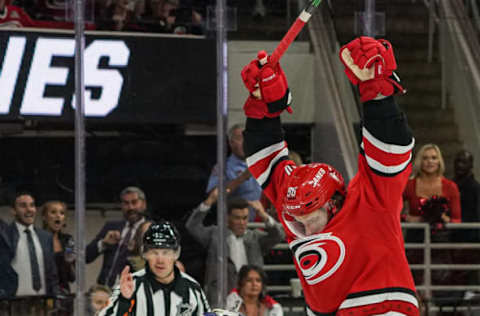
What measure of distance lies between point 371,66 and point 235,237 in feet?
9.37

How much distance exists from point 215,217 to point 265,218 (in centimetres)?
26

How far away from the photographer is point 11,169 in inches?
205

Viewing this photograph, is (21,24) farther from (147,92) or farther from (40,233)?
(40,233)

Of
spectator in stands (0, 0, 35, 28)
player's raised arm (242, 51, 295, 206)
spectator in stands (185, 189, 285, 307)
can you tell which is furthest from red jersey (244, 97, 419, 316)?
spectator in stands (0, 0, 35, 28)

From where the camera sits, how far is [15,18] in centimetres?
522

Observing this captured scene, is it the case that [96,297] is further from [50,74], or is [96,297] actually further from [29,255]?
[50,74]

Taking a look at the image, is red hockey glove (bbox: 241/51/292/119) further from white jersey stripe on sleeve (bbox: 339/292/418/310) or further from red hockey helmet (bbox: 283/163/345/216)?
white jersey stripe on sleeve (bbox: 339/292/418/310)

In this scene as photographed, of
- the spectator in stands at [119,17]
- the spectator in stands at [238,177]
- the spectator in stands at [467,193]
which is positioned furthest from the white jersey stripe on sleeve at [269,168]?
the spectator in stands at [467,193]

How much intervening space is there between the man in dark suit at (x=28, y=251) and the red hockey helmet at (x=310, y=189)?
→ 263 cm

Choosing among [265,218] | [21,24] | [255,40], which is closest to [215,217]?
[265,218]

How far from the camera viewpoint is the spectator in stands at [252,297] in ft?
16.8

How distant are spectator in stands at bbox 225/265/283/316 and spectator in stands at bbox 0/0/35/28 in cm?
170

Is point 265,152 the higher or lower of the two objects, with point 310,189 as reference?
higher

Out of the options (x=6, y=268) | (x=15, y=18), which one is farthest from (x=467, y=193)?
(x=15, y=18)
